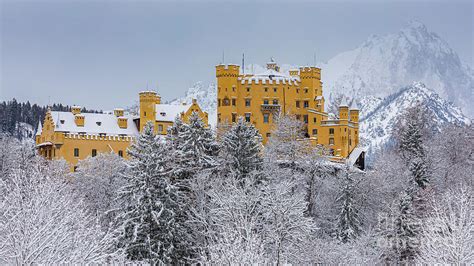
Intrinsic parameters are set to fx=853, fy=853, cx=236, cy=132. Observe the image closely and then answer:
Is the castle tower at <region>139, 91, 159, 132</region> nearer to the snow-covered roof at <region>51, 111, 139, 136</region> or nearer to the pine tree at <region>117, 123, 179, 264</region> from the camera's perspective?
the snow-covered roof at <region>51, 111, 139, 136</region>

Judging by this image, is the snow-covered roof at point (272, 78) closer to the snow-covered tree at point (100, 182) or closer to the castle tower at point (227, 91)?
the castle tower at point (227, 91)

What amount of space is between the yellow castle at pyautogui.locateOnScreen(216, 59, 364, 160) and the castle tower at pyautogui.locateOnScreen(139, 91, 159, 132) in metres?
7.45

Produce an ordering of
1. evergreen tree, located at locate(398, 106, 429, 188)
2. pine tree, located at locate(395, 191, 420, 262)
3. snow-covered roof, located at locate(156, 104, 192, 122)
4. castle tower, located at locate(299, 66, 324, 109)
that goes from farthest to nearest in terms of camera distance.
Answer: castle tower, located at locate(299, 66, 324, 109) < snow-covered roof, located at locate(156, 104, 192, 122) < evergreen tree, located at locate(398, 106, 429, 188) < pine tree, located at locate(395, 191, 420, 262)

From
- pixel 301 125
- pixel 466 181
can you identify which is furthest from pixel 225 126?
pixel 466 181

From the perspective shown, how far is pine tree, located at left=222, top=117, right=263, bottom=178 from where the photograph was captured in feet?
196

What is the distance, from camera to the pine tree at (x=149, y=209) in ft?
159

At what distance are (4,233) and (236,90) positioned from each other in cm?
6757

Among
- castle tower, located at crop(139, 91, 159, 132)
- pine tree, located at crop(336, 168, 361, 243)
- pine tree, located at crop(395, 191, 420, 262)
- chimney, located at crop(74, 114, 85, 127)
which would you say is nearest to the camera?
pine tree, located at crop(395, 191, 420, 262)

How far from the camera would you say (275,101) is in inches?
3772

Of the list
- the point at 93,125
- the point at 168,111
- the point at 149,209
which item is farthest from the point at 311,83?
the point at 149,209

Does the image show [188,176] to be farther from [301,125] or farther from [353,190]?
[301,125]

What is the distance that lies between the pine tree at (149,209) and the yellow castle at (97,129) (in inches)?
1559

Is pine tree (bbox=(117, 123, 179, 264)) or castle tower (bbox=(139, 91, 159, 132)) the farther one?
castle tower (bbox=(139, 91, 159, 132))

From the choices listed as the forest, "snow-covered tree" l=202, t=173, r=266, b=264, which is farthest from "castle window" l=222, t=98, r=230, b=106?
"snow-covered tree" l=202, t=173, r=266, b=264
